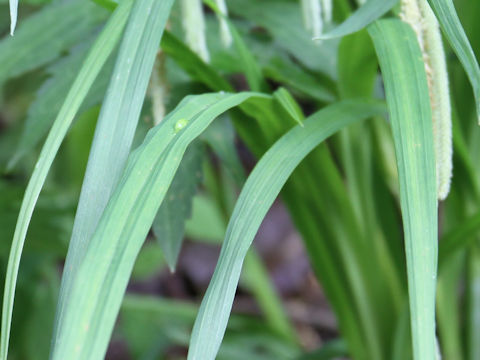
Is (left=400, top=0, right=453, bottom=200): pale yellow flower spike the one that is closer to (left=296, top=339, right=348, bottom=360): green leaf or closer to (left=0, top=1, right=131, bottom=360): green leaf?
(left=0, top=1, right=131, bottom=360): green leaf

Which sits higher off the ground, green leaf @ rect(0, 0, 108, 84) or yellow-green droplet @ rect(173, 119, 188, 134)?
green leaf @ rect(0, 0, 108, 84)

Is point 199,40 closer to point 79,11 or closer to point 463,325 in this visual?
point 79,11

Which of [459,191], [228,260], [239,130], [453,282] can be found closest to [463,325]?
[453,282]

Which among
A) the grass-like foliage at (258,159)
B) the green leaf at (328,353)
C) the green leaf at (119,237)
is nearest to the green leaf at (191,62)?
the grass-like foliage at (258,159)

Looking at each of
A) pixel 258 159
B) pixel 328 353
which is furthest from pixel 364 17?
pixel 328 353

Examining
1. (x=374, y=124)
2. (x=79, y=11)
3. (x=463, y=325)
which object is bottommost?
(x=463, y=325)

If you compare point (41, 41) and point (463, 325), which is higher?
point (41, 41)

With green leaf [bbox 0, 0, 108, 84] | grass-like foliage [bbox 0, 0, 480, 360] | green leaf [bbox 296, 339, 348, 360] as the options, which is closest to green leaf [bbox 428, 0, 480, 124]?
grass-like foliage [bbox 0, 0, 480, 360]

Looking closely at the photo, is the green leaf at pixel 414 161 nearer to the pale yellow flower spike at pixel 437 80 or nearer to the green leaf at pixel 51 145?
the pale yellow flower spike at pixel 437 80
